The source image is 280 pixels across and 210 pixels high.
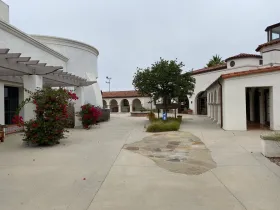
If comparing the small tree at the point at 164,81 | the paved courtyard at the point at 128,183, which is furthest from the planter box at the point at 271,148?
the small tree at the point at 164,81

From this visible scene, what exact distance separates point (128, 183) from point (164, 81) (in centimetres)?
1322

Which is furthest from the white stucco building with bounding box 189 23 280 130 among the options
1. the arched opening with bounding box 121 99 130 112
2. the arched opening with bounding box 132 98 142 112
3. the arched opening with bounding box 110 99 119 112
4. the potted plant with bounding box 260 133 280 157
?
the arched opening with bounding box 110 99 119 112

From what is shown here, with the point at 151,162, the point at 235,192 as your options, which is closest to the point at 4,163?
the point at 151,162

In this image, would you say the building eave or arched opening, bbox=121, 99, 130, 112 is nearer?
the building eave

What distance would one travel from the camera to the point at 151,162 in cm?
650

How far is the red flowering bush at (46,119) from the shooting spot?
896 centimetres

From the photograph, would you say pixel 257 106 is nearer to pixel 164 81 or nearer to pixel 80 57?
pixel 164 81

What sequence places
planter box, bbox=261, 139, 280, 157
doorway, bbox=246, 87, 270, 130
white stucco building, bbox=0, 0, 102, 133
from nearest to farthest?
planter box, bbox=261, 139, 280, 157 < white stucco building, bbox=0, 0, 102, 133 < doorway, bbox=246, 87, 270, 130

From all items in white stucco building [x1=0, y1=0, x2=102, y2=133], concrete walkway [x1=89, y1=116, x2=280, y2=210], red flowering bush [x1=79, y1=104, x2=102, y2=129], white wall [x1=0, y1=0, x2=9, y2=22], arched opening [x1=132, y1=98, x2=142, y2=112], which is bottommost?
concrete walkway [x1=89, y1=116, x2=280, y2=210]

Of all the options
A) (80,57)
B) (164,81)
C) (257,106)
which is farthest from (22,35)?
(257,106)

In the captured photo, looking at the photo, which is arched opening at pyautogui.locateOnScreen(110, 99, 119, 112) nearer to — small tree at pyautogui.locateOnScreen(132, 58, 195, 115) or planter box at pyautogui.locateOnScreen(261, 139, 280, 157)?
small tree at pyautogui.locateOnScreen(132, 58, 195, 115)

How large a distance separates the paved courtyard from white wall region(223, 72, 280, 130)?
6188mm

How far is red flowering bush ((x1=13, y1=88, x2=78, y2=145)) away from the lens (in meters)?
8.96

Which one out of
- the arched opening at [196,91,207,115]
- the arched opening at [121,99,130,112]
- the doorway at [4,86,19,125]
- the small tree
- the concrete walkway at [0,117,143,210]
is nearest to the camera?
the concrete walkway at [0,117,143,210]
